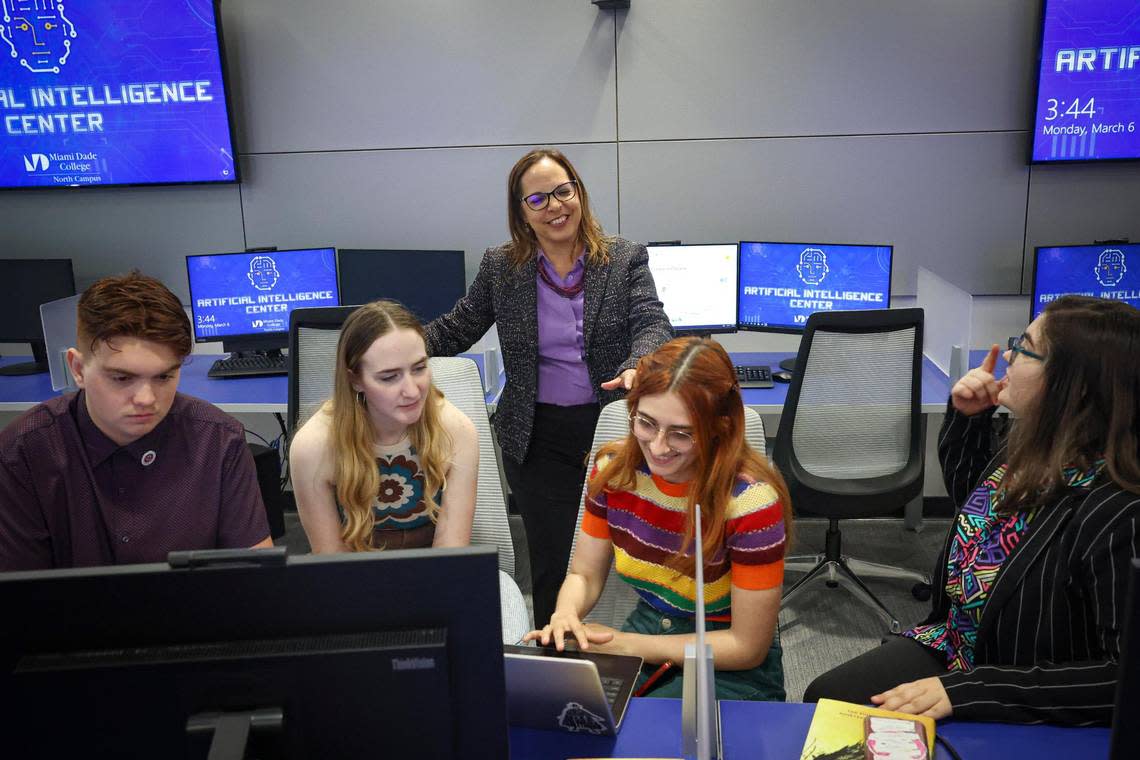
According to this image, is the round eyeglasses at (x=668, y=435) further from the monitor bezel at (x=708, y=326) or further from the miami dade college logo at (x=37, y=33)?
the miami dade college logo at (x=37, y=33)

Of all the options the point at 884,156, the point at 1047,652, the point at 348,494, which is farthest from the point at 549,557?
the point at 884,156

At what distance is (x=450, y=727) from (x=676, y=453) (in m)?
0.81

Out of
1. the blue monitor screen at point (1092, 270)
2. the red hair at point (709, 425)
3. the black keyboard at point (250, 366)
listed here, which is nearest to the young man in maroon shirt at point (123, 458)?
the red hair at point (709, 425)

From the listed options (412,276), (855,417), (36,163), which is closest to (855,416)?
(855,417)

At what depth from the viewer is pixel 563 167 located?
2373mm

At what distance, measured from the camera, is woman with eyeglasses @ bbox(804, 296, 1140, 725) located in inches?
54.1

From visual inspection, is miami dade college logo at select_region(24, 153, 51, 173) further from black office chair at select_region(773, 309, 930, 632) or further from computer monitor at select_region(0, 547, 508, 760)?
computer monitor at select_region(0, 547, 508, 760)

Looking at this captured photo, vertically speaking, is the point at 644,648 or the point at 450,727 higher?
the point at 450,727

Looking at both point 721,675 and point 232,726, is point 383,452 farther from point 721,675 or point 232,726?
point 232,726

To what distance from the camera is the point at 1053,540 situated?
1.49 metres

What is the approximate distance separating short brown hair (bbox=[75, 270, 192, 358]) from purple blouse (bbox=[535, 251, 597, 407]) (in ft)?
3.76

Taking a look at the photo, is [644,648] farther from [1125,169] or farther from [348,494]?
[1125,169]

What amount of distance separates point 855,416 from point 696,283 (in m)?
0.93

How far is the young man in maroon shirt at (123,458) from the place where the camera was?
4.81ft
